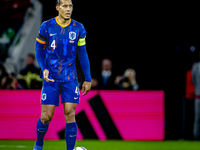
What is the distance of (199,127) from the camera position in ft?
27.6

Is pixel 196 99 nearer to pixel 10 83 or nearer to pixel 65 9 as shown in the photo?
pixel 10 83

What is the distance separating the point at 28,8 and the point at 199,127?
30.3 feet

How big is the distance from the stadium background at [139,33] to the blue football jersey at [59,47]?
818cm

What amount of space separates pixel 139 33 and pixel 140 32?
0.34 feet

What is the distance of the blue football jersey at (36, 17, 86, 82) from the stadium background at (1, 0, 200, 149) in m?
8.18

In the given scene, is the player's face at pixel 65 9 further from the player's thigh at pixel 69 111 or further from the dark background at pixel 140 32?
the dark background at pixel 140 32

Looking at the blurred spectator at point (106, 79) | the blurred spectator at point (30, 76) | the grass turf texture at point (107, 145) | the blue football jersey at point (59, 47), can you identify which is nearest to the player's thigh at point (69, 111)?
the blue football jersey at point (59, 47)

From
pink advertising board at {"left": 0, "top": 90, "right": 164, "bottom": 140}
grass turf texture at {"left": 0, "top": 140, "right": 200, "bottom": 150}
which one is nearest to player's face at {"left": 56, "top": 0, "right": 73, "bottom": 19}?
grass turf texture at {"left": 0, "top": 140, "right": 200, "bottom": 150}

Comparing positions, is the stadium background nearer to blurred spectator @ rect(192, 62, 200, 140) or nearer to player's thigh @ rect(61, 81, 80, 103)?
blurred spectator @ rect(192, 62, 200, 140)

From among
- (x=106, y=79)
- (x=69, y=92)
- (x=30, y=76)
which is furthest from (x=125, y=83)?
(x=69, y=92)

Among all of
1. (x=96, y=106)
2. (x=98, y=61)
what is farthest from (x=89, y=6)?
(x=96, y=106)

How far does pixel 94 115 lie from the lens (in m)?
8.19

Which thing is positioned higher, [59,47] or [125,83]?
[59,47]

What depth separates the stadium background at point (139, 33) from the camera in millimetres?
13836
